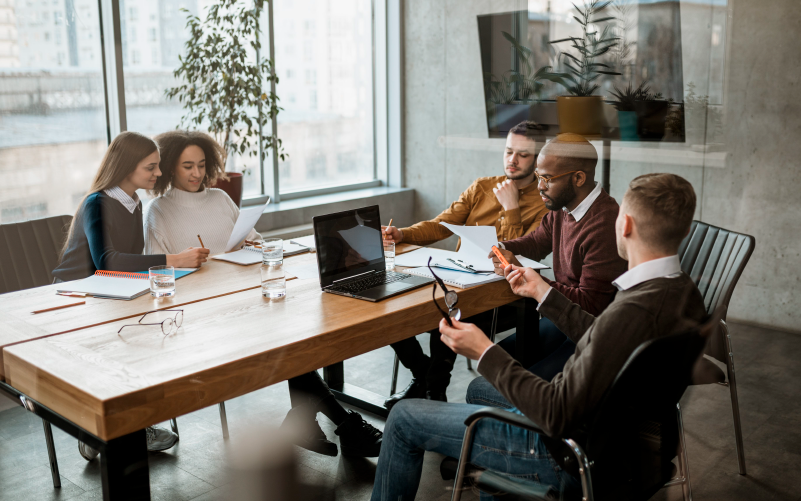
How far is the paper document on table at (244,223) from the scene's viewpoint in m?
2.71

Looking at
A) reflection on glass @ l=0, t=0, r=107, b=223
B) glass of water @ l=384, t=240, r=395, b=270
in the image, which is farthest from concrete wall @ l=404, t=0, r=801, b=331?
reflection on glass @ l=0, t=0, r=107, b=223

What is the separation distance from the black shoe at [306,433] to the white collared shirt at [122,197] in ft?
3.59

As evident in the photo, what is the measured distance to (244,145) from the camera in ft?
15.0

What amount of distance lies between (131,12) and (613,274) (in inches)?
133

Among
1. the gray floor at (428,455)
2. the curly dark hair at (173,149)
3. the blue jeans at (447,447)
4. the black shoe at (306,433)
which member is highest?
the curly dark hair at (173,149)

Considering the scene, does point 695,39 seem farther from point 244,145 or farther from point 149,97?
point 149,97

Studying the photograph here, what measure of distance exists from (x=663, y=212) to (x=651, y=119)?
149 centimetres

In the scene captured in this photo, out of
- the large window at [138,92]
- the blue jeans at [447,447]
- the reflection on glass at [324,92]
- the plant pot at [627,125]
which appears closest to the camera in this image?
the blue jeans at [447,447]

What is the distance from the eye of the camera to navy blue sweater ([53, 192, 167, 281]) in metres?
2.66

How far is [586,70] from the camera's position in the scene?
3170 millimetres

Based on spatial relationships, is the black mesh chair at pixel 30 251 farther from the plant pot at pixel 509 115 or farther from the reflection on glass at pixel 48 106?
the plant pot at pixel 509 115

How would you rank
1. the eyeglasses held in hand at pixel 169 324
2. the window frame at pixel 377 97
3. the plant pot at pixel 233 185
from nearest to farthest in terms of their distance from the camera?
the eyeglasses held in hand at pixel 169 324
the window frame at pixel 377 97
the plant pot at pixel 233 185

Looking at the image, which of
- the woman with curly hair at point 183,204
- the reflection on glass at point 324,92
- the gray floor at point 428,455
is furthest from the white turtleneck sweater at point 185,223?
the reflection on glass at point 324,92

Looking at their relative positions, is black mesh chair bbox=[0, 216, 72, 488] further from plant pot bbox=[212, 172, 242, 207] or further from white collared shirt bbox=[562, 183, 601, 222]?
white collared shirt bbox=[562, 183, 601, 222]
